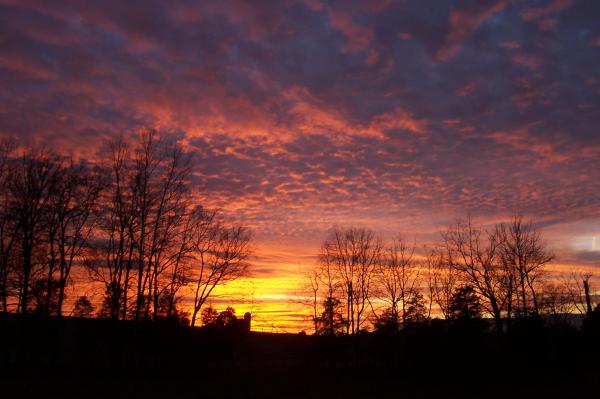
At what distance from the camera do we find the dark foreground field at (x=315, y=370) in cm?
2911

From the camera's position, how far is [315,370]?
1826 inches

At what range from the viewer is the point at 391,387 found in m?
34.4

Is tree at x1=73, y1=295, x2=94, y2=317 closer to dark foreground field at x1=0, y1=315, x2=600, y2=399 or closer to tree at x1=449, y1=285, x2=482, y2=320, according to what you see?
dark foreground field at x1=0, y1=315, x2=600, y2=399

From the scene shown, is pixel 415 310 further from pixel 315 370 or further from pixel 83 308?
pixel 83 308

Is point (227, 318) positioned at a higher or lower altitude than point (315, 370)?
higher

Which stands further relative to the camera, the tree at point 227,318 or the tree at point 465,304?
the tree at point 227,318

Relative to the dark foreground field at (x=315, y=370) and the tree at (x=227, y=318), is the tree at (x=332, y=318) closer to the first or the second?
the dark foreground field at (x=315, y=370)

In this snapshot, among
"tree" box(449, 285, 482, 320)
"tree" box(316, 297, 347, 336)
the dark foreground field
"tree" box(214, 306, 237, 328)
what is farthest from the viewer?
"tree" box(214, 306, 237, 328)

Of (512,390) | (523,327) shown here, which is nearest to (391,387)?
(512,390)

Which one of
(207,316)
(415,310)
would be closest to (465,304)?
(415,310)

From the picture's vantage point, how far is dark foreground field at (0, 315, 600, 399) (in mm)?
29109

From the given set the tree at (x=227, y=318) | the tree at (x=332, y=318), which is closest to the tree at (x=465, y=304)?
the tree at (x=332, y=318)

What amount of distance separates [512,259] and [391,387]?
20391mm

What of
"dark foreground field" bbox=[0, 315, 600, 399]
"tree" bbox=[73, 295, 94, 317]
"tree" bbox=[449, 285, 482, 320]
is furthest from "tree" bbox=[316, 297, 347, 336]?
"tree" bbox=[73, 295, 94, 317]
